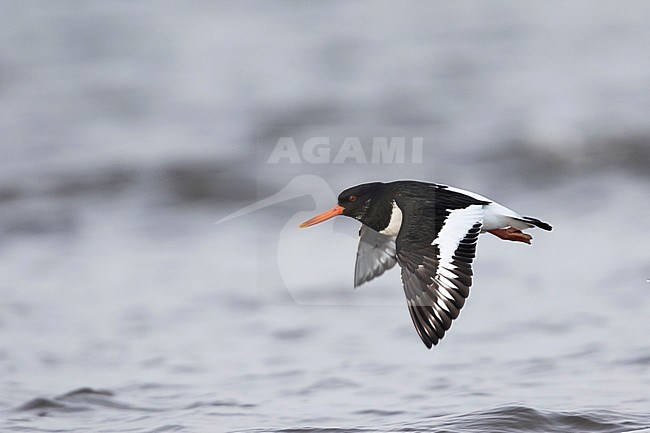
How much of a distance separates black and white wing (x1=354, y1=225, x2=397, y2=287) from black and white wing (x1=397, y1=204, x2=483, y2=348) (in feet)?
2.34

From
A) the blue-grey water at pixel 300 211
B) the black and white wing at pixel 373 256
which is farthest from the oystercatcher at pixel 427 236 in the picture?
the blue-grey water at pixel 300 211

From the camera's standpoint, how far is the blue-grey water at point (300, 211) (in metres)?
5.28

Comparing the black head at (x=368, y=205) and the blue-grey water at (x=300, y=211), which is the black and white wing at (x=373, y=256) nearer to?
the black head at (x=368, y=205)

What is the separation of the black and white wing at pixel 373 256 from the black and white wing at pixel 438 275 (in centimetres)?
71

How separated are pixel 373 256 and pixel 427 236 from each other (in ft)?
2.66

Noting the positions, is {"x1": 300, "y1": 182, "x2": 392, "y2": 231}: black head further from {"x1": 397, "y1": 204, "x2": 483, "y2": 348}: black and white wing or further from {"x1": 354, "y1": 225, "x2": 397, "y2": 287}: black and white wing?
{"x1": 397, "y1": 204, "x2": 483, "y2": 348}: black and white wing

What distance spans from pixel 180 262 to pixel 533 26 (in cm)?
598

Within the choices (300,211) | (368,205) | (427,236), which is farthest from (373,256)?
(300,211)

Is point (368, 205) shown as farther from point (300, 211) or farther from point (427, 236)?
point (300, 211)

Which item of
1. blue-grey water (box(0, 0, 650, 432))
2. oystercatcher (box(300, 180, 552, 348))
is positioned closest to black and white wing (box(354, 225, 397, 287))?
oystercatcher (box(300, 180, 552, 348))

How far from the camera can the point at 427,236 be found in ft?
13.6

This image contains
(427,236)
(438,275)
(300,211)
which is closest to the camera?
(438,275)

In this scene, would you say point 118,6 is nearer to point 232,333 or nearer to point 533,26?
point 533,26

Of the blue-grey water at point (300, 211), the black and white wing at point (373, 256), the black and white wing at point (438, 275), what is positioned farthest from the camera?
the blue-grey water at point (300, 211)
